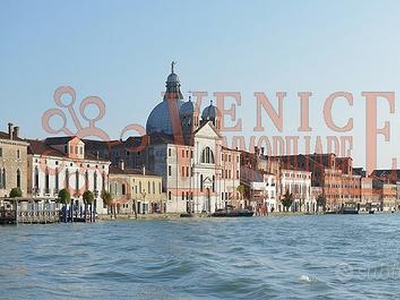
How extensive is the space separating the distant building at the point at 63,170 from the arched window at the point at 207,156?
52.5 feet

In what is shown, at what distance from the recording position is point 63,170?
5372cm

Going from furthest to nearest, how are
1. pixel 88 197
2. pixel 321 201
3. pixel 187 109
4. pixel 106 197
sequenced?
pixel 321 201
pixel 187 109
pixel 106 197
pixel 88 197

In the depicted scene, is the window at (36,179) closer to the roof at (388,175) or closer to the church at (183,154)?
the church at (183,154)

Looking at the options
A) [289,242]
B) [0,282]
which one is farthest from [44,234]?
[0,282]

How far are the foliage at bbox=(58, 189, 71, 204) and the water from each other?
20809 millimetres

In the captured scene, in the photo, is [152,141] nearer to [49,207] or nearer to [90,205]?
[90,205]

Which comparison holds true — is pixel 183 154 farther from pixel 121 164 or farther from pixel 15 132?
pixel 15 132

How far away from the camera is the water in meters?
15.0

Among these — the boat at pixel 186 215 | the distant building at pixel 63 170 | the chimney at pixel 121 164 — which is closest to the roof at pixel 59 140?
the distant building at pixel 63 170

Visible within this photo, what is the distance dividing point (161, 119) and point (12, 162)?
28803mm

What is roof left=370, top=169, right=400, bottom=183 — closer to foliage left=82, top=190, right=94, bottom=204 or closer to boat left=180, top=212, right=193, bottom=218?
boat left=180, top=212, right=193, bottom=218

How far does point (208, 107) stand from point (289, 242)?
2032 inches

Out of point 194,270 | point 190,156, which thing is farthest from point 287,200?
point 194,270

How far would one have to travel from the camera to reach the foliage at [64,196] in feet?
162
